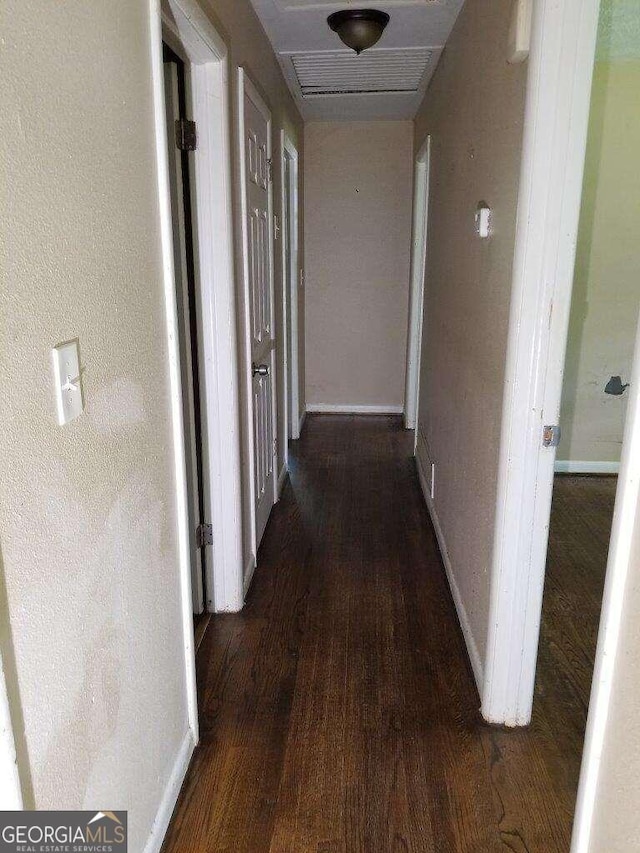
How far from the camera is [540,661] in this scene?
2098 millimetres

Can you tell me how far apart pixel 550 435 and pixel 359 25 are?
1914 mm

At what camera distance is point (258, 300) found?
276 cm

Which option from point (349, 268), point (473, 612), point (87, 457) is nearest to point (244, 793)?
point (473, 612)

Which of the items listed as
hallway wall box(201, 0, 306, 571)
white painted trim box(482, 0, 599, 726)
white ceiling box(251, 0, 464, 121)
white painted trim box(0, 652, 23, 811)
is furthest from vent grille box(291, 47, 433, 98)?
white painted trim box(0, 652, 23, 811)

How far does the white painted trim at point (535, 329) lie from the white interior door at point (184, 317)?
109cm

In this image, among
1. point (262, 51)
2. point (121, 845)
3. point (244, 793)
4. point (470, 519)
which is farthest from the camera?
point (262, 51)

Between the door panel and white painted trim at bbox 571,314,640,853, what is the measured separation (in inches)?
67.5

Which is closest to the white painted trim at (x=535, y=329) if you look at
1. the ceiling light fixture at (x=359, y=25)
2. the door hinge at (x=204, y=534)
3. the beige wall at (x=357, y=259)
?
the door hinge at (x=204, y=534)

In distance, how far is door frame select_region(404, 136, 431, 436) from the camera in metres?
4.30

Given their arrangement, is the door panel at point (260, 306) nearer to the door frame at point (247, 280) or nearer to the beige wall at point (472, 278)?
the door frame at point (247, 280)

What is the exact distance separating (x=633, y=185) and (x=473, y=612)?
2.74 metres

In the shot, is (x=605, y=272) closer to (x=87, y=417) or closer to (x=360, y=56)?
(x=360, y=56)

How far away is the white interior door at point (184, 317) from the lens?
1979 millimetres

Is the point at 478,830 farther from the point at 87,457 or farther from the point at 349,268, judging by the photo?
the point at 349,268
